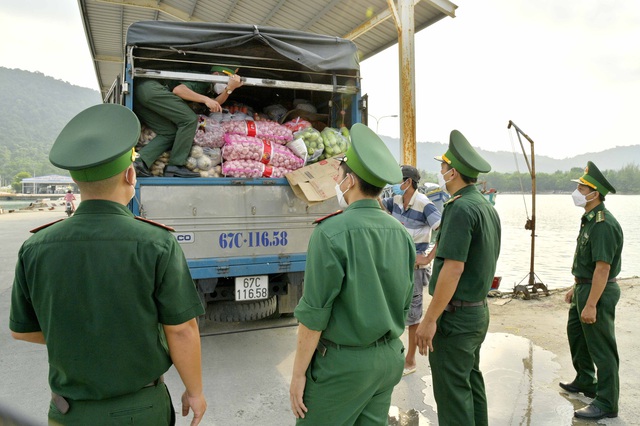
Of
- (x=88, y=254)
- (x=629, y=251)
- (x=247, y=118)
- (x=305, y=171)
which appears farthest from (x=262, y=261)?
(x=629, y=251)

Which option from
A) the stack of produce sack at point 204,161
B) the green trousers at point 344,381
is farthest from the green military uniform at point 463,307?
the stack of produce sack at point 204,161

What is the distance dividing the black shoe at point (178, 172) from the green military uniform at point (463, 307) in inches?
101

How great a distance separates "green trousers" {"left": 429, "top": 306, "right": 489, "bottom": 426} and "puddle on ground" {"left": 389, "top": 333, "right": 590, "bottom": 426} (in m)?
0.73

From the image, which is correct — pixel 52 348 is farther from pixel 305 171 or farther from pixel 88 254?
pixel 305 171

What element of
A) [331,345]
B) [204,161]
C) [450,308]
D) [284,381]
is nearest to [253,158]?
[204,161]

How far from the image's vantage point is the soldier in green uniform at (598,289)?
133 inches

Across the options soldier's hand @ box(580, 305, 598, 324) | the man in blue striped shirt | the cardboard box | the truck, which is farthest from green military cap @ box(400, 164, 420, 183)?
soldier's hand @ box(580, 305, 598, 324)

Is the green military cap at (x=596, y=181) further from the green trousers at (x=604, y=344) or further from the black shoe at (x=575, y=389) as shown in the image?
the black shoe at (x=575, y=389)

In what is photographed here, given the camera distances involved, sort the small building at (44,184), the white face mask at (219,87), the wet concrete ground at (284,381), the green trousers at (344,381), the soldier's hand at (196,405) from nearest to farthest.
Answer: the soldier's hand at (196,405) → the green trousers at (344,381) → the wet concrete ground at (284,381) → the white face mask at (219,87) → the small building at (44,184)

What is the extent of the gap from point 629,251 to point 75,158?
20.4 meters

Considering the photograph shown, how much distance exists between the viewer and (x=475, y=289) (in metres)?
2.74

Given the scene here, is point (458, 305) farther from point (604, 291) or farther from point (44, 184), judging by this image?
point (44, 184)

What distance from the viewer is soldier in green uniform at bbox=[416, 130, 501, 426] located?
2.68m

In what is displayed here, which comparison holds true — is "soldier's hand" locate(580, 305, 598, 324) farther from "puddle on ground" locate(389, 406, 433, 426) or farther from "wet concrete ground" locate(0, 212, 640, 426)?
"puddle on ground" locate(389, 406, 433, 426)
